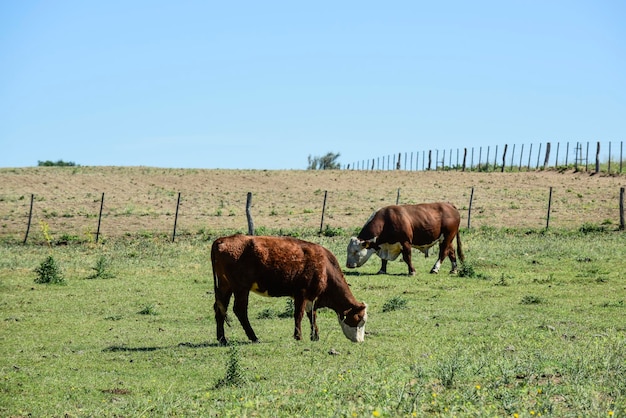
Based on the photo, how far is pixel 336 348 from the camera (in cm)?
1313

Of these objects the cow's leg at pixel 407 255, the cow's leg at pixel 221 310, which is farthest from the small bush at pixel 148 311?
the cow's leg at pixel 407 255

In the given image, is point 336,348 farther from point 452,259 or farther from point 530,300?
point 452,259

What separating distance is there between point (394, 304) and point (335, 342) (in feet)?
12.6

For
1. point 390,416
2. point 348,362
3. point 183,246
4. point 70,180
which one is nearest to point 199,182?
point 70,180

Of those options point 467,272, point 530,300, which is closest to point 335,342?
point 530,300

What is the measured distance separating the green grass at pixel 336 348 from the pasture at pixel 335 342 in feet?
0.12

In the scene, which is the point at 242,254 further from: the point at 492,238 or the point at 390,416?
the point at 492,238

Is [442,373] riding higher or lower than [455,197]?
lower

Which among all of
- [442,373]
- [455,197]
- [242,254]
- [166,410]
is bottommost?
[166,410]

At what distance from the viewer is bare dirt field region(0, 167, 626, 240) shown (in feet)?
133

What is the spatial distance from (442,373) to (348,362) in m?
2.55

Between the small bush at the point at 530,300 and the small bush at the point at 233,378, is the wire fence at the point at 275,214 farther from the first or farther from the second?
the small bush at the point at 233,378

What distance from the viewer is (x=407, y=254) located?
2400 cm

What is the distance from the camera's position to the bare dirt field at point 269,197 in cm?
4062
